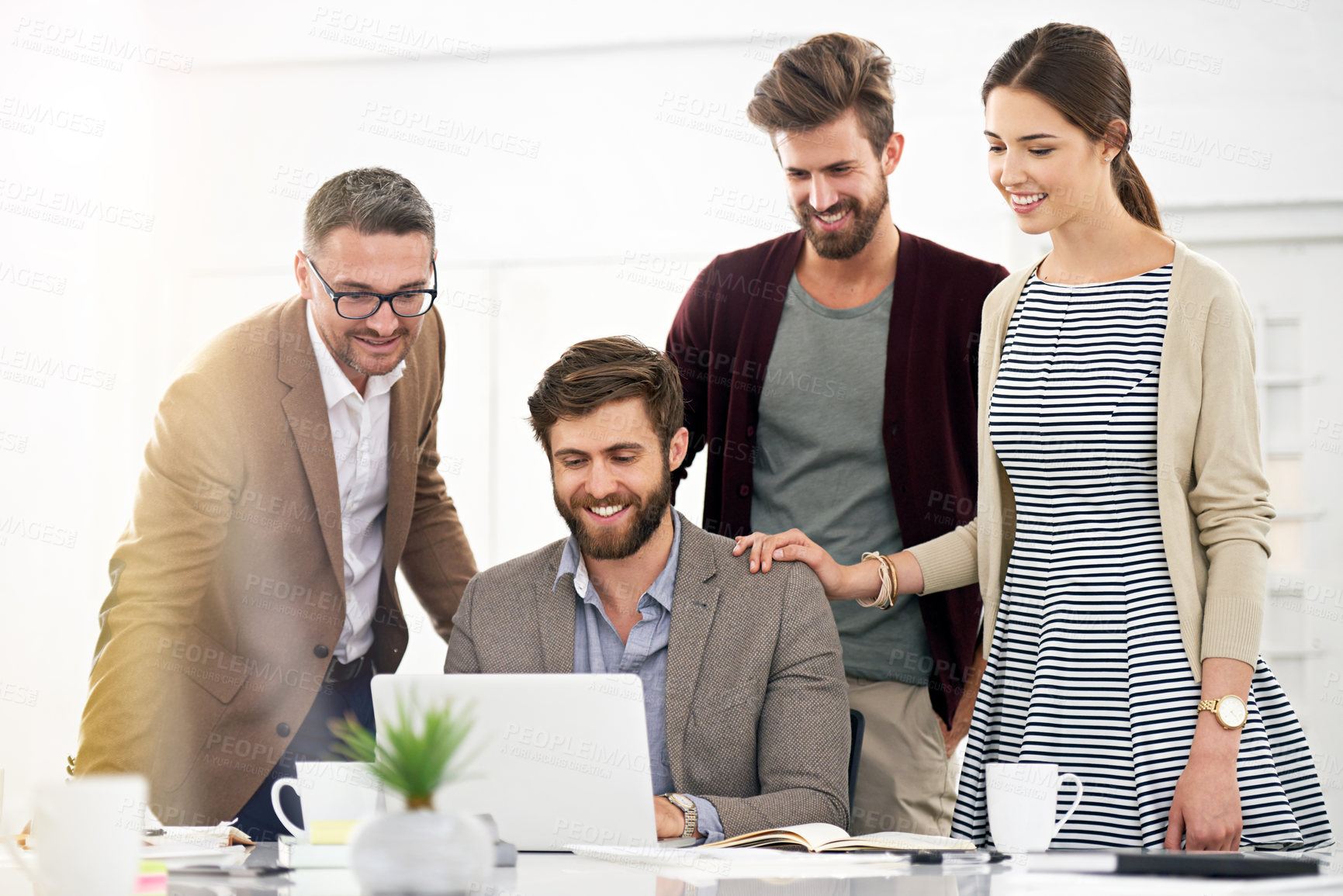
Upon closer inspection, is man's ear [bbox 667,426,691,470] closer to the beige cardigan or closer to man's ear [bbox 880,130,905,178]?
man's ear [bbox 880,130,905,178]

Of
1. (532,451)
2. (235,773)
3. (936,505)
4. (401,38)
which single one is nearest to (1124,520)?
(936,505)

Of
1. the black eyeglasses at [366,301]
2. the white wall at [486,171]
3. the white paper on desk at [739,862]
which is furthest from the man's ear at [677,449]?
the white wall at [486,171]

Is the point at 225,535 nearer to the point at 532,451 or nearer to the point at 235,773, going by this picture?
the point at 235,773

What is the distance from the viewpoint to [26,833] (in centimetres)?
151

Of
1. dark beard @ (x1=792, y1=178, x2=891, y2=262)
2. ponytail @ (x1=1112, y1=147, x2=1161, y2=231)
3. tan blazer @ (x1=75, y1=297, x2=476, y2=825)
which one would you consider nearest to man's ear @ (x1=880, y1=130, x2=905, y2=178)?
dark beard @ (x1=792, y1=178, x2=891, y2=262)

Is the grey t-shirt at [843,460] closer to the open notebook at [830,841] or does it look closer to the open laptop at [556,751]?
the open notebook at [830,841]

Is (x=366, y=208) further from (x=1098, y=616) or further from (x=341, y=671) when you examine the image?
(x=1098, y=616)

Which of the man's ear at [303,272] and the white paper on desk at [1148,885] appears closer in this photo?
the white paper on desk at [1148,885]

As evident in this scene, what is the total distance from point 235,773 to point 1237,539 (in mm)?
1688

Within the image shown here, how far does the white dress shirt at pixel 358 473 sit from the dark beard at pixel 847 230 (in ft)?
2.71

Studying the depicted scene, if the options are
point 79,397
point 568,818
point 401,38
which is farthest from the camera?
point 401,38

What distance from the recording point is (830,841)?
140 cm

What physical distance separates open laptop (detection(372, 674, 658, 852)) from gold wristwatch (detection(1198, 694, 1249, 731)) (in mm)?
733

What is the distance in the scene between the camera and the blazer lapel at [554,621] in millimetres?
1926
